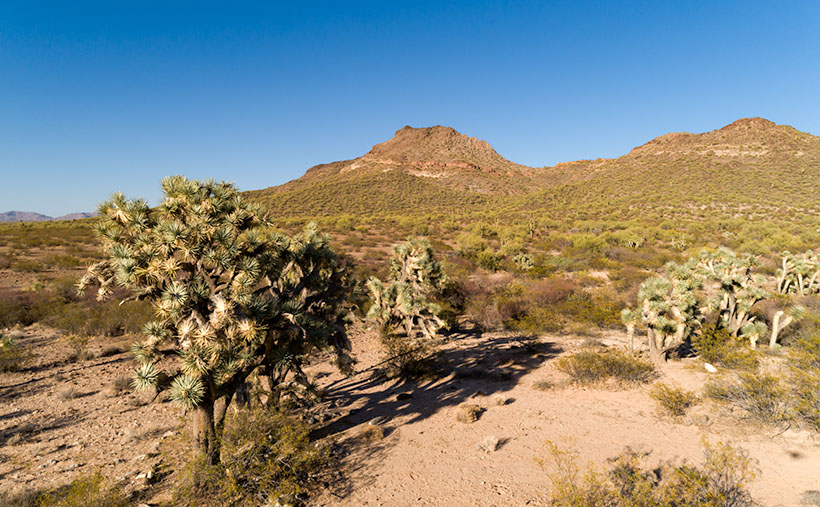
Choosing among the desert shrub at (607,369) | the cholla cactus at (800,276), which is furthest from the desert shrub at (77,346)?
the cholla cactus at (800,276)

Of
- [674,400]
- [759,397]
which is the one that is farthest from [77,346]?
[759,397]

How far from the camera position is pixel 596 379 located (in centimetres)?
903

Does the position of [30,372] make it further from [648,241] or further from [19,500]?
[648,241]

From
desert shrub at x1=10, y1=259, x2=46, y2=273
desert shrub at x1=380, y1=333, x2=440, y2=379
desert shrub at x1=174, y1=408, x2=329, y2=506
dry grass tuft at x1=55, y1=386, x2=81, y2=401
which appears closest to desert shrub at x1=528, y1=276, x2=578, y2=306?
desert shrub at x1=380, y1=333, x2=440, y2=379

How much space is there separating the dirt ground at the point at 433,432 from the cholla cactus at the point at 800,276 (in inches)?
429

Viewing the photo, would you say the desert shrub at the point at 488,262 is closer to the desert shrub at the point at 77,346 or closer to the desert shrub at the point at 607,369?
the desert shrub at the point at 607,369

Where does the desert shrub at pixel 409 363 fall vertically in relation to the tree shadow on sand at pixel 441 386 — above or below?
above

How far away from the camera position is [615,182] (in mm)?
60125

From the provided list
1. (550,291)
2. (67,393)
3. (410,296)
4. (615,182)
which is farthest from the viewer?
(615,182)

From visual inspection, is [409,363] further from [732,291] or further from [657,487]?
[732,291]

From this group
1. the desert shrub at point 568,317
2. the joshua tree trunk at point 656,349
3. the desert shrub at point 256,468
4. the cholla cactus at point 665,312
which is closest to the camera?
the desert shrub at point 256,468

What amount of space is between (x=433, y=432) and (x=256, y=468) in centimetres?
343

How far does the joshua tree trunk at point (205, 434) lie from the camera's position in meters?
5.14

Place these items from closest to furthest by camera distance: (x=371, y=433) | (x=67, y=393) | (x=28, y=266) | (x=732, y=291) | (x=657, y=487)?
(x=657, y=487) → (x=371, y=433) → (x=67, y=393) → (x=732, y=291) → (x=28, y=266)
